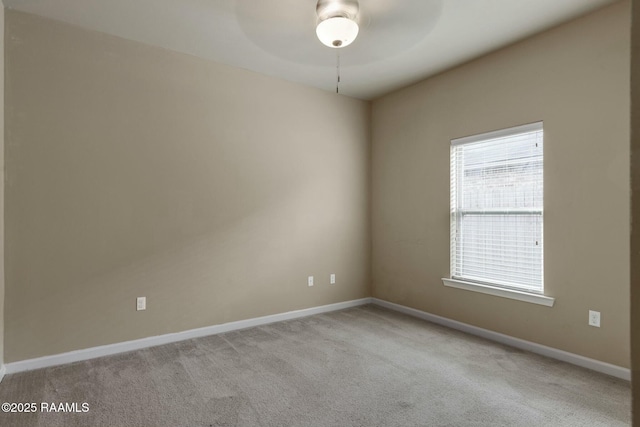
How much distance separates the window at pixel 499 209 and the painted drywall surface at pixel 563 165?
10cm

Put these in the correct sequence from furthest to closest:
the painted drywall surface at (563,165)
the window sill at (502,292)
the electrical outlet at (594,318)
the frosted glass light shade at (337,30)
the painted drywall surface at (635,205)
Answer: the window sill at (502,292) → the electrical outlet at (594,318) → the painted drywall surface at (563,165) → the frosted glass light shade at (337,30) → the painted drywall surface at (635,205)

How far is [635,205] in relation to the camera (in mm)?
598

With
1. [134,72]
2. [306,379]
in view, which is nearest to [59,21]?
[134,72]

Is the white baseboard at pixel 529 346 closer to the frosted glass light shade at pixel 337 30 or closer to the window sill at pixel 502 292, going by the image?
the window sill at pixel 502 292

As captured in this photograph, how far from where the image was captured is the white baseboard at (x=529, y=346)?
110 inches

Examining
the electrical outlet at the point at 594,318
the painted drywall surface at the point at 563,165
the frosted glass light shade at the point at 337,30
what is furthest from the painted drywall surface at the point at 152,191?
the electrical outlet at the point at 594,318

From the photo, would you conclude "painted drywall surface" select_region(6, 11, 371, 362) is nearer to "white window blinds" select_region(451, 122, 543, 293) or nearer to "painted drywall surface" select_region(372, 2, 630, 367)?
"painted drywall surface" select_region(372, 2, 630, 367)

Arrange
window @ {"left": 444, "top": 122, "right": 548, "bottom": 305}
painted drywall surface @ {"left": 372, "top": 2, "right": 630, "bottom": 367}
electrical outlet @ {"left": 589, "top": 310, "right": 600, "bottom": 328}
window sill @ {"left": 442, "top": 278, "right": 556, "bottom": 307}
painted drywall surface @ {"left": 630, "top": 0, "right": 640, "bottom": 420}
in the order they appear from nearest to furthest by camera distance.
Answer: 1. painted drywall surface @ {"left": 630, "top": 0, "right": 640, "bottom": 420}
2. painted drywall surface @ {"left": 372, "top": 2, "right": 630, "bottom": 367}
3. electrical outlet @ {"left": 589, "top": 310, "right": 600, "bottom": 328}
4. window sill @ {"left": 442, "top": 278, "right": 556, "bottom": 307}
5. window @ {"left": 444, "top": 122, "right": 548, "bottom": 305}

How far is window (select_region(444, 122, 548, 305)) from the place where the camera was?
10.8ft

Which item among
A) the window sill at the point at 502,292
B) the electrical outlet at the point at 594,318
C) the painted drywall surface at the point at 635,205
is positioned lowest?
the electrical outlet at the point at 594,318

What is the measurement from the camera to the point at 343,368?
2932 millimetres

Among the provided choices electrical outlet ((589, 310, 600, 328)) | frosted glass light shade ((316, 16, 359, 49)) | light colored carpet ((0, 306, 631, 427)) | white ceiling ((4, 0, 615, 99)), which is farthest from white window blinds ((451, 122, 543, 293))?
frosted glass light shade ((316, 16, 359, 49))

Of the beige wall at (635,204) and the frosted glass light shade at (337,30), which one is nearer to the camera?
the beige wall at (635,204)

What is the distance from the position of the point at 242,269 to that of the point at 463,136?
273 centimetres
